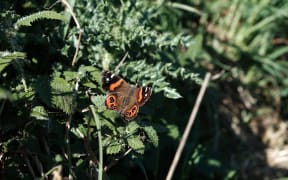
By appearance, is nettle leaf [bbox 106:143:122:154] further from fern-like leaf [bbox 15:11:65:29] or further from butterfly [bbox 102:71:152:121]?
fern-like leaf [bbox 15:11:65:29]

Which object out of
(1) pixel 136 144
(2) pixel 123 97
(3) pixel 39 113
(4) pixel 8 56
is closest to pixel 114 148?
(1) pixel 136 144

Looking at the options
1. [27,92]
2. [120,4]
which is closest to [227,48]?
[120,4]

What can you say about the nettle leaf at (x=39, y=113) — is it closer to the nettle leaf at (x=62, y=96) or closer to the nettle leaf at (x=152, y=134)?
the nettle leaf at (x=62, y=96)

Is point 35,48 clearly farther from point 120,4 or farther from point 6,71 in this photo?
point 120,4

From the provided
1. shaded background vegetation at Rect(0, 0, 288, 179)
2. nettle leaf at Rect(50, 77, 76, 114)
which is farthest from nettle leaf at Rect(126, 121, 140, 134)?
nettle leaf at Rect(50, 77, 76, 114)

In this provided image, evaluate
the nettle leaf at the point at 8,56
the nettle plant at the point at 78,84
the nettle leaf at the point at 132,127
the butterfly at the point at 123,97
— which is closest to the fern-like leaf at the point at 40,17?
the nettle plant at the point at 78,84

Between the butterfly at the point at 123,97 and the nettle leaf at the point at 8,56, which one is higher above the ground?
the nettle leaf at the point at 8,56
